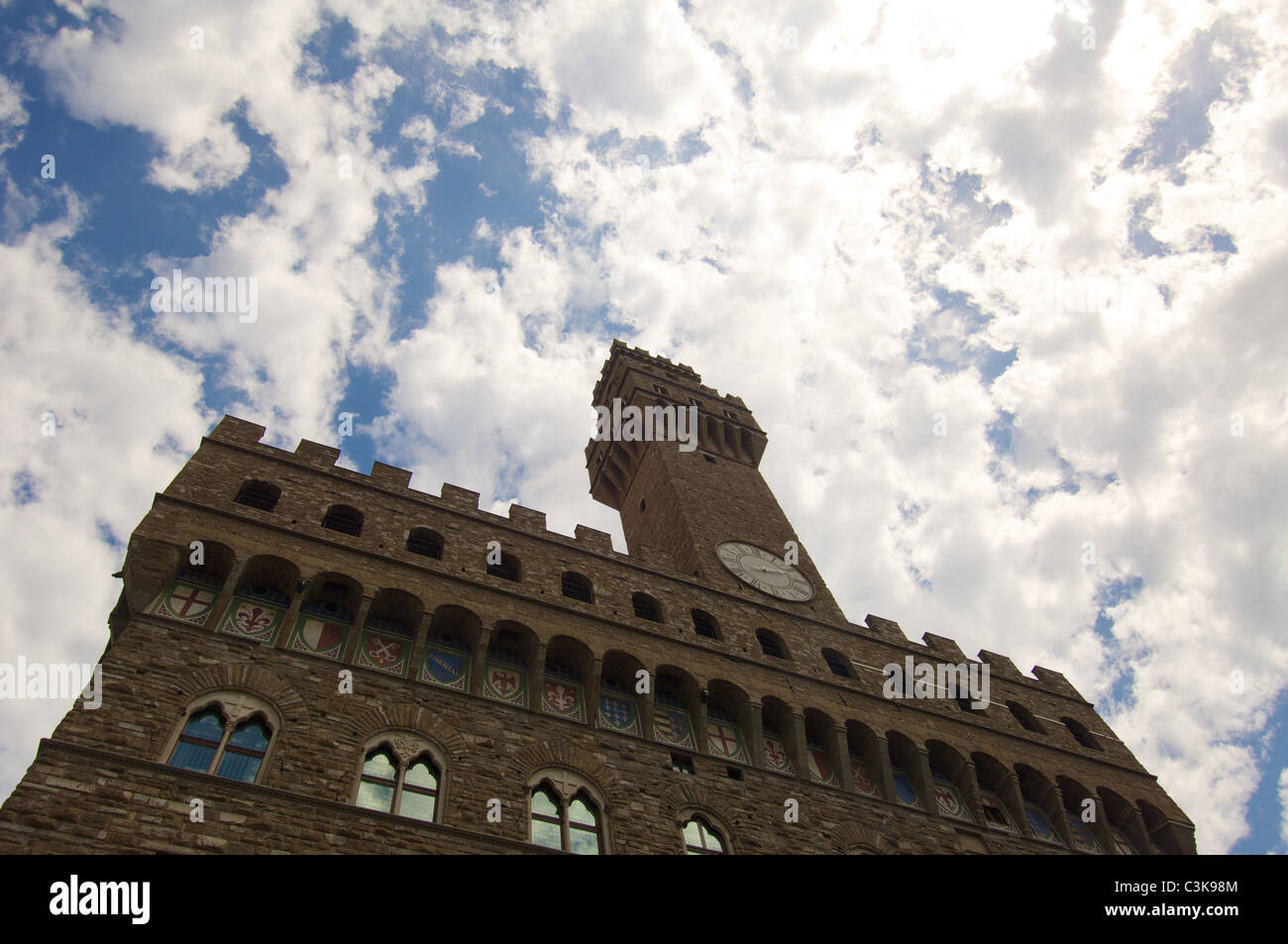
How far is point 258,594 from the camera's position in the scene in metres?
15.7

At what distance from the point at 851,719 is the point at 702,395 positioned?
52.8 ft

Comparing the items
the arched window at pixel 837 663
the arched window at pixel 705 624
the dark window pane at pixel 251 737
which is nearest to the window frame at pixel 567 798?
the dark window pane at pixel 251 737

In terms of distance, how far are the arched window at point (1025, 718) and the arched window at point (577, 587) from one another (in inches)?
379

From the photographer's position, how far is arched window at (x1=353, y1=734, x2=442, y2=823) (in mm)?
12961

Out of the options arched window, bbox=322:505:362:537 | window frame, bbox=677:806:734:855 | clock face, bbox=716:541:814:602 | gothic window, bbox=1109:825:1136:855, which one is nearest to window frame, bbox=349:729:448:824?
window frame, bbox=677:806:734:855

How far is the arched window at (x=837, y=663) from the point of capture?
65.8 feet

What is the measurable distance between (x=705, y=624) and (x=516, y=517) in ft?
14.6

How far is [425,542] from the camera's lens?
18.6 meters

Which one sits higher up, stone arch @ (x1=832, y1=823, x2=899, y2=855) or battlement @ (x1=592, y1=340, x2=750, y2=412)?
battlement @ (x1=592, y1=340, x2=750, y2=412)

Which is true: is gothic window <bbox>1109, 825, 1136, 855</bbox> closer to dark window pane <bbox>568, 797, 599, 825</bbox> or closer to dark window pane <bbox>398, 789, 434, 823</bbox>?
dark window pane <bbox>568, 797, 599, 825</bbox>

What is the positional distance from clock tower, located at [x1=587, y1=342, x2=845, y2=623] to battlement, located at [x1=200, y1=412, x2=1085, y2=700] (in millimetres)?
Result: 1048

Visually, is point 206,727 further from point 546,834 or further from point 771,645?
point 771,645
